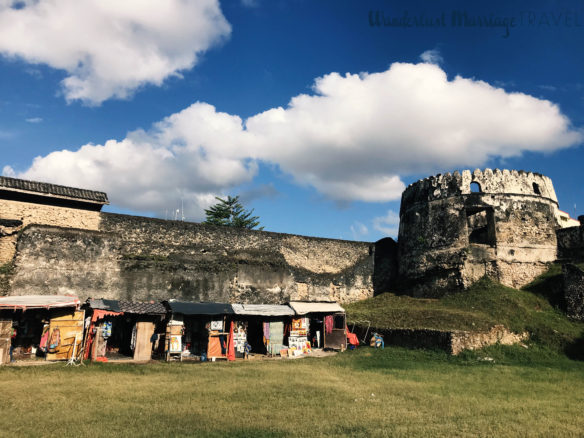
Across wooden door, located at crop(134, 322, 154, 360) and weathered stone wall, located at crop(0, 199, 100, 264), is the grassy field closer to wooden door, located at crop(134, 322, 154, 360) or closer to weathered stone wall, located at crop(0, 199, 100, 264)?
wooden door, located at crop(134, 322, 154, 360)

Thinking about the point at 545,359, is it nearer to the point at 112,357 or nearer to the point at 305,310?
the point at 305,310

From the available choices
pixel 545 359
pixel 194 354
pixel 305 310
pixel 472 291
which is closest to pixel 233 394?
pixel 194 354

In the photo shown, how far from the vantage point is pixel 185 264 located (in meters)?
16.8

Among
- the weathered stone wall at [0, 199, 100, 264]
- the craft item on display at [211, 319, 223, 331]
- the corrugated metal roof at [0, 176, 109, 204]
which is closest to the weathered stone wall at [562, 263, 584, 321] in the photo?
the craft item on display at [211, 319, 223, 331]

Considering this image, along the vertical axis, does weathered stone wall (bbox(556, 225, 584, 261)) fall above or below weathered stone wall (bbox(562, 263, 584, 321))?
above

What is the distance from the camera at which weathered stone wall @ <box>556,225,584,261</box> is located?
695 inches

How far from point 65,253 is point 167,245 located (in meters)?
3.81

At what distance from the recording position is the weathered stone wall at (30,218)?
14.1m

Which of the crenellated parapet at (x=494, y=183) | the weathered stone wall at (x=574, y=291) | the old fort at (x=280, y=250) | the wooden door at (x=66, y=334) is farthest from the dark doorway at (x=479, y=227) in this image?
the wooden door at (x=66, y=334)

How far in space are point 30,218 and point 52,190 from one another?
A: 128cm

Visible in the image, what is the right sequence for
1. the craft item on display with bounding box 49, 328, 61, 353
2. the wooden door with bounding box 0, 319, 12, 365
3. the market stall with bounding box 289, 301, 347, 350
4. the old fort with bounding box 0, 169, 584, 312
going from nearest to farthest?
the wooden door with bounding box 0, 319, 12, 365 < the craft item on display with bounding box 49, 328, 61, 353 < the old fort with bounding box 0, 169, 584, 312 < the market stall with bounding box 289, 301, 347, 350

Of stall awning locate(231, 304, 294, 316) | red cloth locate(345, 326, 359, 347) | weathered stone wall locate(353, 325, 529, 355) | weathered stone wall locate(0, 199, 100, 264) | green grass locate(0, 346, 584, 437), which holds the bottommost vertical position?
green grass locate(0, 346, 584, 437)

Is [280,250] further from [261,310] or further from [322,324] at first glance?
[261,310]

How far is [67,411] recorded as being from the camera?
659 cm
